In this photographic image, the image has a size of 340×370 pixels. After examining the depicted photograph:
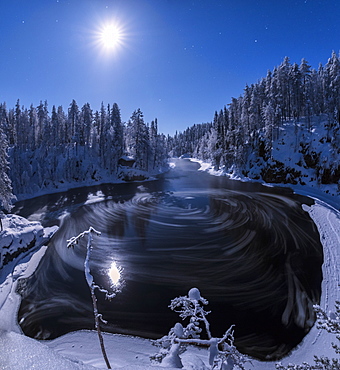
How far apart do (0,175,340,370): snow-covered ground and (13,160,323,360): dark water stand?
464 mm

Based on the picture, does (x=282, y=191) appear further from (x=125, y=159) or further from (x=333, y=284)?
(x=125, y=159)

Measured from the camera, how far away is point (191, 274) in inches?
537

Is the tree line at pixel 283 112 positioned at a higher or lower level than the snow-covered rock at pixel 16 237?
higher

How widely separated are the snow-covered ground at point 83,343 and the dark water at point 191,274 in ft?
1.52

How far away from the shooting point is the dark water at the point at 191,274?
9.87 m

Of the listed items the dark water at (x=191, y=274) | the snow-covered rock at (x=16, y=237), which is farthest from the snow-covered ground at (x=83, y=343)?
the dark water at (x=191, y=274)

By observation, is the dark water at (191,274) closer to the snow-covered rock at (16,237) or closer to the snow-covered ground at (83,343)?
the snow-covered ground at (83,343)

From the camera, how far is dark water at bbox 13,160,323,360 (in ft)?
32.4

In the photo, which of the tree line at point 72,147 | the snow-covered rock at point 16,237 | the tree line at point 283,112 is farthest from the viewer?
the tree line at point 72,147

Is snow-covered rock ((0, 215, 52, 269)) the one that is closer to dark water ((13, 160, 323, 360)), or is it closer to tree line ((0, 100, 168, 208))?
dark water ((13, 160, 323, 360))

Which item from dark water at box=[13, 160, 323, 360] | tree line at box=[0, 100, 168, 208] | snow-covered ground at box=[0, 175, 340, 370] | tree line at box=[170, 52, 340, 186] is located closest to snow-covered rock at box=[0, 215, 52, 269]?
snow-covered ground at box=[0, 175, 340, 370]

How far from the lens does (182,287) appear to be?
40.7 feet

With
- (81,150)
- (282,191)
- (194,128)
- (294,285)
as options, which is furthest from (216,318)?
(194,128)

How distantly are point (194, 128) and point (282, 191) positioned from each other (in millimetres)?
127088
